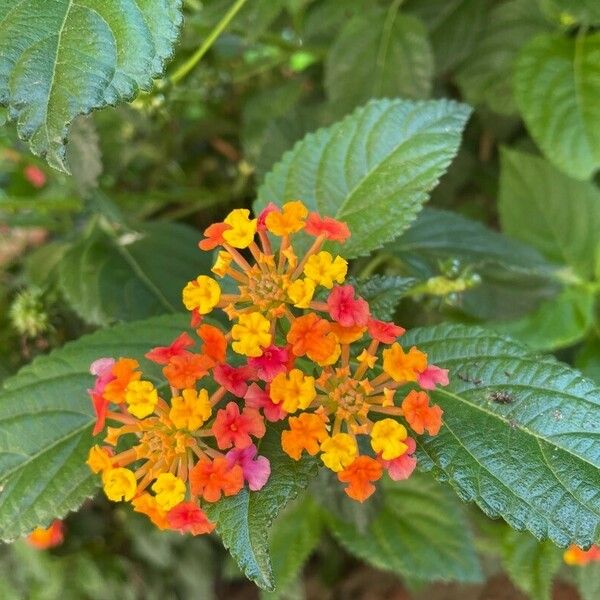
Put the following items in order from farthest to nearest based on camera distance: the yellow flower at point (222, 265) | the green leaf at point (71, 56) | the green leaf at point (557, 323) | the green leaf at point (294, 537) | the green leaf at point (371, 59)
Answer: the green leaf at point (294, 537) < the green leaf at point (371, 59) < the green leaf at point (557, 323) < the yellow flower at point (222, 265) < the green leaf at point (71, 56)

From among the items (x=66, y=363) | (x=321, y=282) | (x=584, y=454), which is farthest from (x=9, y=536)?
(x=584, y=454)

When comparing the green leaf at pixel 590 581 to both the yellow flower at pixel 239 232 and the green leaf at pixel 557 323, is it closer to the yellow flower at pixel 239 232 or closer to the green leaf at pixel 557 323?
the green leaf at pixel 557 323

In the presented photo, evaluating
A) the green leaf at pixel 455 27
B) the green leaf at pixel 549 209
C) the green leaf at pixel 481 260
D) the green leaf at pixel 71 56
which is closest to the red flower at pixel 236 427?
the green leaf at pixel 71 56

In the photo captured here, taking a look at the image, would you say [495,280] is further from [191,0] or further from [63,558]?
[63,558]

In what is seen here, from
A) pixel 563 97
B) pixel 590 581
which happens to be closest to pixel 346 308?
pixel 563 97

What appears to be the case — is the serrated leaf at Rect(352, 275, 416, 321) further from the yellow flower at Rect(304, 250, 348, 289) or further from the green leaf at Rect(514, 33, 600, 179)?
the green leaf at Rect(514, 33, 600, 179)

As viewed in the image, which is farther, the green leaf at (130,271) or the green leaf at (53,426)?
the green leaf at (130,271)

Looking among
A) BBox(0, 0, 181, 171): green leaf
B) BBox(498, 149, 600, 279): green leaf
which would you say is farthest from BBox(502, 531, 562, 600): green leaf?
BBox(0, 0, 181, 171): green leaf
